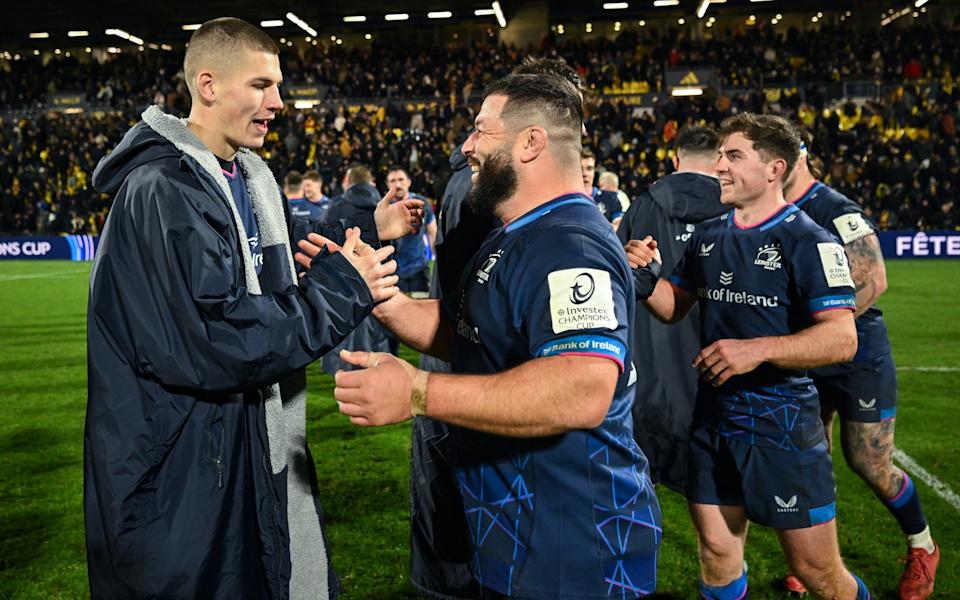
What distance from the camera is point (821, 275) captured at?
3.02 m

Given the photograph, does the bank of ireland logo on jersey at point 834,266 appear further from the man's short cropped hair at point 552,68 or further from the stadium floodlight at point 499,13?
the stadium floodlight at point 499,13

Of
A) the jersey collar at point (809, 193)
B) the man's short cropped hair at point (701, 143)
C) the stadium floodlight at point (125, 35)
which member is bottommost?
the jersey collar at point (809, 193)

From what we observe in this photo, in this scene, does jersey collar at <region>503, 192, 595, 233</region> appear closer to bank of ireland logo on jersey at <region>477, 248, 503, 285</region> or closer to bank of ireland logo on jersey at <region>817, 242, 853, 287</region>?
bank of ireland logo on jersey at <region>477, 248, 503, 285</region>

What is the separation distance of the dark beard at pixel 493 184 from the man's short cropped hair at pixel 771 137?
1.52 m

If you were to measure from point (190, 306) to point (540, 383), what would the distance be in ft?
3.13

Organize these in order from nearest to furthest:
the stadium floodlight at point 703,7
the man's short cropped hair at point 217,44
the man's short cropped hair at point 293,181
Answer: the man's short cropped hair at point 217,44 < the man's short cropped hair at point 293,181 < the stadium floodlight at point 703,7

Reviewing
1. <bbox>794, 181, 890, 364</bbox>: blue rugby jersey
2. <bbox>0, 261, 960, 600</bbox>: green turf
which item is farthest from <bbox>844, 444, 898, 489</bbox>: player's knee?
<bbox>0, 261, 960, 600</bbox>: green turf

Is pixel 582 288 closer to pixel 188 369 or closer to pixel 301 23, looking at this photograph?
pixel 188 369

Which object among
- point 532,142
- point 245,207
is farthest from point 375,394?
point 245,207

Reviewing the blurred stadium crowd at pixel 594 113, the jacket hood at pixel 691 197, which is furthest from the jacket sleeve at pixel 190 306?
the blurred stadium crowd at pixel 594 113

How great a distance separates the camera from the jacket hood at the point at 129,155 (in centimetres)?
227

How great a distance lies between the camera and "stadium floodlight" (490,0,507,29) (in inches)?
1289

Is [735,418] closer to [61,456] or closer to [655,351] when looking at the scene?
[655,351]

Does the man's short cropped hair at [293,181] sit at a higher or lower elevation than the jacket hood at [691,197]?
higher
